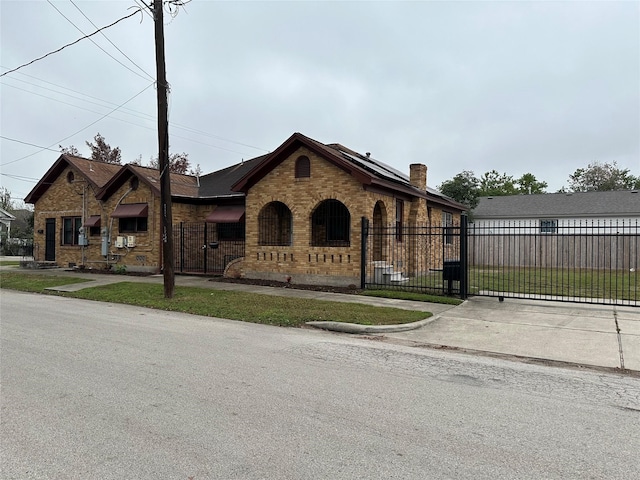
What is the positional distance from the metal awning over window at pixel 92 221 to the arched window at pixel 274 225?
967 centimetres

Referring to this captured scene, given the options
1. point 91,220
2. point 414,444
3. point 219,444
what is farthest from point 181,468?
point 91,220

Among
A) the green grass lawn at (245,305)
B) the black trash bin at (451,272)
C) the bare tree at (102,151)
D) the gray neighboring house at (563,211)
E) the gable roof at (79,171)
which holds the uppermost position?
the bare tree at (102,151)

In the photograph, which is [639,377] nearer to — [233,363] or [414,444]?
[414,444]

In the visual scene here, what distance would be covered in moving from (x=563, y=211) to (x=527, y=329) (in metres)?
24.4

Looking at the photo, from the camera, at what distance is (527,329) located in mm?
9602

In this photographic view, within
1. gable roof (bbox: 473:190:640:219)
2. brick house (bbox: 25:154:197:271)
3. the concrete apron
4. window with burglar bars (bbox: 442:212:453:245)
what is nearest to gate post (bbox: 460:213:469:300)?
the concrete apron

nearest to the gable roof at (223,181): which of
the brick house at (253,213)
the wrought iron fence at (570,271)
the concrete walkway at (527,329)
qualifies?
the brick house at (253,213)

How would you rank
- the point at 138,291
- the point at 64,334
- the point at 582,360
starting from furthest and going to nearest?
the point at 138,291 → the point at 64,334 → the point at 582,360

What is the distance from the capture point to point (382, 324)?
9742 millimetres

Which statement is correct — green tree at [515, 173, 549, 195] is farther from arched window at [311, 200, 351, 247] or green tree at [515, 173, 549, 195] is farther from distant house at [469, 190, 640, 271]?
arched window at [311, 200, 351, 247]

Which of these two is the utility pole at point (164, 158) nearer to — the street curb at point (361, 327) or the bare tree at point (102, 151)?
the street curb at point (361, 327)

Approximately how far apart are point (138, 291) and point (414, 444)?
1255cm

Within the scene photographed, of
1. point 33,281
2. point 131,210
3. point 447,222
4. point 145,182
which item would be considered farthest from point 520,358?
point 447,222

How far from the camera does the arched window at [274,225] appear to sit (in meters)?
17.8
